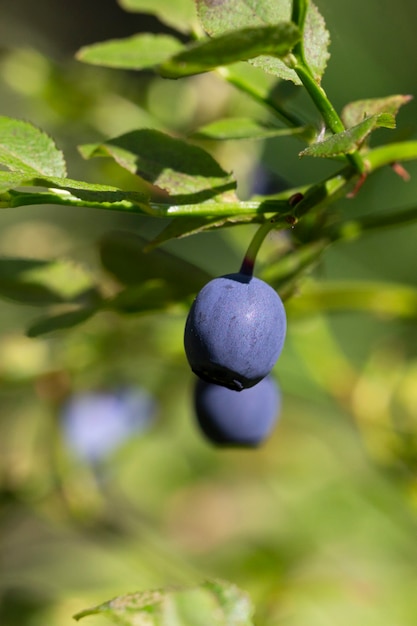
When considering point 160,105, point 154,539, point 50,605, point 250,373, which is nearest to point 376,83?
point 160,105

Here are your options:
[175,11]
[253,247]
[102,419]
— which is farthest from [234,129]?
[102,419]

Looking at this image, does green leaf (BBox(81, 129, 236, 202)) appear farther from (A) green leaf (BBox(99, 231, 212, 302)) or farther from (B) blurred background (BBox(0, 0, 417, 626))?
(B) blurred background (BBox(0, 0, 417, 626))

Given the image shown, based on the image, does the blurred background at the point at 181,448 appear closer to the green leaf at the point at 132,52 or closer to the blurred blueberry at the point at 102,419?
the blurred blueberry at the point at 102,419

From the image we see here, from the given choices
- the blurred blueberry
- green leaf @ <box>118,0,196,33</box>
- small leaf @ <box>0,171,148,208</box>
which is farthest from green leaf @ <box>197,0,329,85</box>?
the blurred blueberry

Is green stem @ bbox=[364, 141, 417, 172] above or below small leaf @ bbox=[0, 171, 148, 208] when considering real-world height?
above

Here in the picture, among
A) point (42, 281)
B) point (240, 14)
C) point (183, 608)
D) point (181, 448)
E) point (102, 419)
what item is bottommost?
point (181, 448)

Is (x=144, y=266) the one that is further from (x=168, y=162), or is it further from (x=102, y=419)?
(x=102, y=419)
